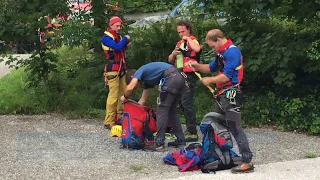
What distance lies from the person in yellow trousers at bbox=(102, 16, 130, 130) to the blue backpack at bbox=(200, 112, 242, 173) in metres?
2.50

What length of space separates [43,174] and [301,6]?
5.07 meters

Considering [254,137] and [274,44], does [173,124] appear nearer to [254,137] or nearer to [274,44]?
[254,137]

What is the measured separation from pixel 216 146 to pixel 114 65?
276 cm

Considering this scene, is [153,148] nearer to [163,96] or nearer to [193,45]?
[163,96]

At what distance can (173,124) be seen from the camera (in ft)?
23.6

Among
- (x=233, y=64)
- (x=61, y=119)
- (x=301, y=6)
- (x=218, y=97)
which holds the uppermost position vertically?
(x=301, y=6)

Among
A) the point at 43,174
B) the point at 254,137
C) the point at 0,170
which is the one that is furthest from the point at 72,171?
the point at 254,137

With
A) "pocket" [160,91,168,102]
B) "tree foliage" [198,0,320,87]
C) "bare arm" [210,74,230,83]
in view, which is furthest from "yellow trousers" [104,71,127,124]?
"bare arm" [210,74,230,83]

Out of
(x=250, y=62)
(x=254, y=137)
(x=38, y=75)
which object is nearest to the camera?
(x=254, y=137)

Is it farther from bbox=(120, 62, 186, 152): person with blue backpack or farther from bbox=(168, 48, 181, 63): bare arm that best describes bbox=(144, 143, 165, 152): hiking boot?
bbox=(168, 48, 181, 63): bare arm

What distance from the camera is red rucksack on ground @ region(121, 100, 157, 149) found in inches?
276

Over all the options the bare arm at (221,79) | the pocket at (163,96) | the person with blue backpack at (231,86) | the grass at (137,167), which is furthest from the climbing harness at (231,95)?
the grass at (137,167)

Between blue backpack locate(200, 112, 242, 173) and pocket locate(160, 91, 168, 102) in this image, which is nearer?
blue backpack locate(200, 112, 242, 173)

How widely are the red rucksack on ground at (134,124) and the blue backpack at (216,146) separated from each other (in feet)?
3.71
